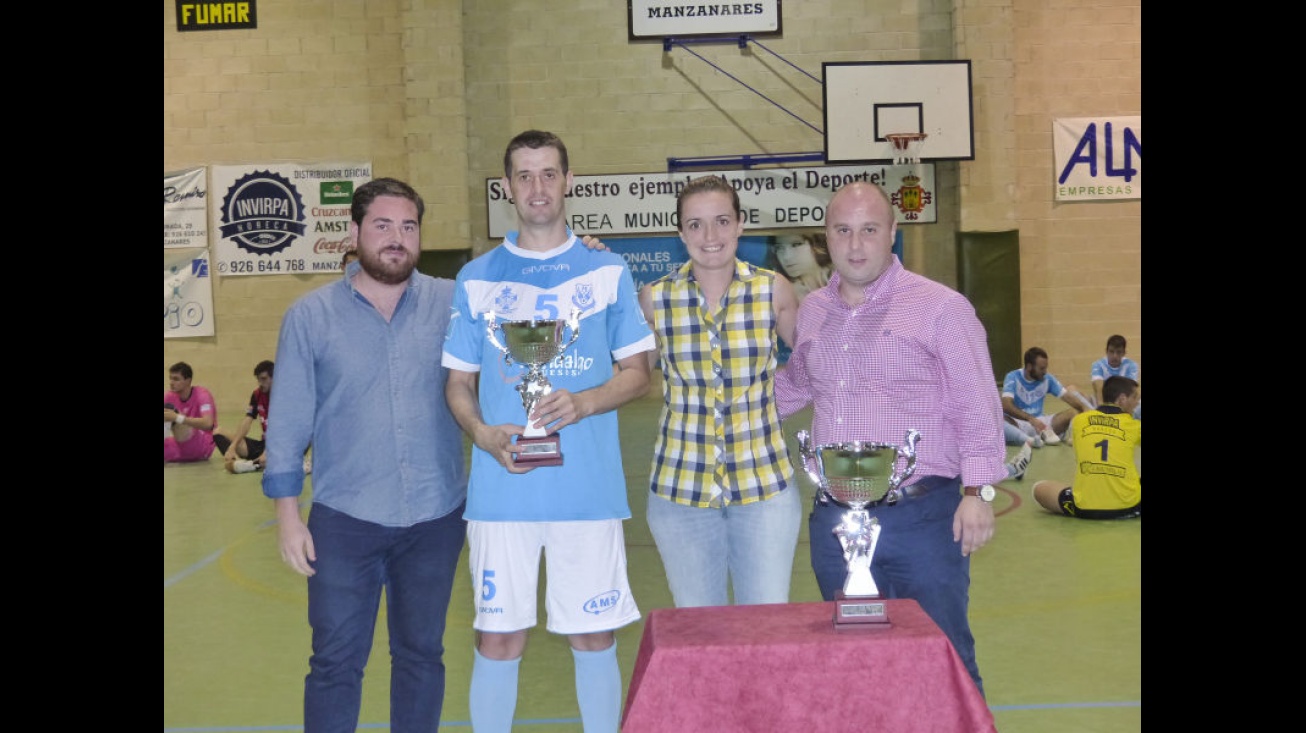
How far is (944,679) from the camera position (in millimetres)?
2725

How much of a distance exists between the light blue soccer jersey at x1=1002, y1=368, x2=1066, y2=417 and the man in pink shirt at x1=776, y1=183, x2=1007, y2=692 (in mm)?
8755

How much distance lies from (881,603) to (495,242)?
13.8m

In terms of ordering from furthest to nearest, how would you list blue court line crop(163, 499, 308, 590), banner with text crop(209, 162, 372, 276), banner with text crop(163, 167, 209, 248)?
banner with text crop(163, 167, 209, 248) < banner with text crop(209, 162, 372, 276) < blue court line crop(163, 499, 308, 590)

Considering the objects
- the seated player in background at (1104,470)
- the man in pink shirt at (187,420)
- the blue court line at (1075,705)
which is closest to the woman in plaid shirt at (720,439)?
the blue court line at (1075,705)

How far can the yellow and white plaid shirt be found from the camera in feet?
12.0

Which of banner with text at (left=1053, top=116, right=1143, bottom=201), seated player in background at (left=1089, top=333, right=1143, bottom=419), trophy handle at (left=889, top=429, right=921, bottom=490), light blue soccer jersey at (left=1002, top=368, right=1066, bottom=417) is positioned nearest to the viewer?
trophy handle at (left=889, top=429, right=921, bottom=490)

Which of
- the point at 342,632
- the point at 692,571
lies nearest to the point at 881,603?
the point at 692,571

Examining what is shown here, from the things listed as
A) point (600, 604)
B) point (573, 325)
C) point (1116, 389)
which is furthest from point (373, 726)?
point (1116, 389)

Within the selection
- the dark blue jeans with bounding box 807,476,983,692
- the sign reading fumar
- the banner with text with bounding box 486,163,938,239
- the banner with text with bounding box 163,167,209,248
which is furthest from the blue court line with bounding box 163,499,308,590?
the sign reading fumar

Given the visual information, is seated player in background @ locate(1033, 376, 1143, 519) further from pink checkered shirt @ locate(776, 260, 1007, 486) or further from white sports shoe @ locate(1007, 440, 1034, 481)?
pink checkered shirt @ locate(776, 260, 1007, 486)

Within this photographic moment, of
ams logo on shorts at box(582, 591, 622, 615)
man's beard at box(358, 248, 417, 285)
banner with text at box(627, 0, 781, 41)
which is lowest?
ams logo on shorts at box(582, 591, 622, 615)

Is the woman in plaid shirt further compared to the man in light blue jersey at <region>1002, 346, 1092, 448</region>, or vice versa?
the man in light blue jersey at <region>1002, 346, 1092, 448</region>

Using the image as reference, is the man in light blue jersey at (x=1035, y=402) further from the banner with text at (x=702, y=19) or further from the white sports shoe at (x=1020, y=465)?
the banner with text at (x=702, y=19)

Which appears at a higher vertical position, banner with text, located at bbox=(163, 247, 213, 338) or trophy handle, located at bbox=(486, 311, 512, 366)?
banner with text, located at bbox=(163, 247, 213, 338)
